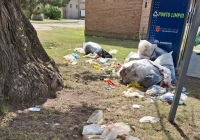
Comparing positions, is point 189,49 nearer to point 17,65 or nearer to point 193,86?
point 17,65

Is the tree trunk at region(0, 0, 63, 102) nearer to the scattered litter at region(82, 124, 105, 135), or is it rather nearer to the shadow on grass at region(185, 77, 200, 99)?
the scattered litter at region(82, 124, 105, 135)

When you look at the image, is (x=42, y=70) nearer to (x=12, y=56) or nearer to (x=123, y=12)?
(x=12, y=56)

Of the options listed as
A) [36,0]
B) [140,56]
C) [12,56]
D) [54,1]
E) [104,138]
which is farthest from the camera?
[54,1]

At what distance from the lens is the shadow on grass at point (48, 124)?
7.98 ft

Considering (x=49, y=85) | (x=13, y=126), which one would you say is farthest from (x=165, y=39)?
(x=13, y=126)

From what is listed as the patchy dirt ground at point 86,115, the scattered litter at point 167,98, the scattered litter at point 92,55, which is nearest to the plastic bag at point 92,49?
the scattered litter at point 92,55

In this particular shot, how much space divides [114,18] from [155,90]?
29.4ft

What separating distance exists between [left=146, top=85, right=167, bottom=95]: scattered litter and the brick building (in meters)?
8.19

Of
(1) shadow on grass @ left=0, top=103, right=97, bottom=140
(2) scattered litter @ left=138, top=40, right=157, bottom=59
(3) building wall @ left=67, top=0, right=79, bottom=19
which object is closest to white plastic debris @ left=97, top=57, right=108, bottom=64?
(2) scattered litter @ left=138, top=40, right=157, bottom=59

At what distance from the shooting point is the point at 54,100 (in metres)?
3.38

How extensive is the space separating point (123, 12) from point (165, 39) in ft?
23.1

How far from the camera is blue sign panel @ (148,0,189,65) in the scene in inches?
210

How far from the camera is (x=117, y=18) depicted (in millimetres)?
12383

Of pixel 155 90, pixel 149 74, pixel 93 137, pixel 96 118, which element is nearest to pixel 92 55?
pixel 149 74
